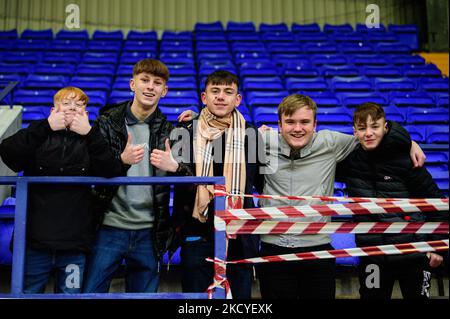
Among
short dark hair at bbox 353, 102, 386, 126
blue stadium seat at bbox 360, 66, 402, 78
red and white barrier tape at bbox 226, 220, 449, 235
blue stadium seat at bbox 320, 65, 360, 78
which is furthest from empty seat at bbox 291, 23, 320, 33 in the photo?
red and white barrier tape at bbox 226, 220, 449, 235

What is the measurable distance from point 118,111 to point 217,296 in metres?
1.14

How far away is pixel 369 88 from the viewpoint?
21.9 ft

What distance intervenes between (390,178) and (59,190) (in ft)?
5.76

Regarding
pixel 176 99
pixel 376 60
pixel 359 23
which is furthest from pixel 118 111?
pixel 359 23

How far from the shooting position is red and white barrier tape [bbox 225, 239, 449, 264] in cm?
227

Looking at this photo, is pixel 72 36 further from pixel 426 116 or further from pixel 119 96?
pixel 426 116

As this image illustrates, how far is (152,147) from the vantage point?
2516 mm

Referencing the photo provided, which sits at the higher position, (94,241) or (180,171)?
(180,171)

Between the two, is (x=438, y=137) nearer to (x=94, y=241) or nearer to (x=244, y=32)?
(x=94, y=241)

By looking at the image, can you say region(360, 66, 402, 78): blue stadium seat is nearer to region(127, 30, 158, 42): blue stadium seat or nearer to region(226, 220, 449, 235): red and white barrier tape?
region(127, 30, 158, 42): blue stadium seat

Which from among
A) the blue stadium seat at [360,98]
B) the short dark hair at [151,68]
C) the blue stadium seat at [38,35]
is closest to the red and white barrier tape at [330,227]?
the short dark hair at [151,68]

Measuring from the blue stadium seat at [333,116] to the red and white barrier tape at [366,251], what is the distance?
3.09 meters

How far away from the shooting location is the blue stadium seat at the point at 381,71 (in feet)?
24.6

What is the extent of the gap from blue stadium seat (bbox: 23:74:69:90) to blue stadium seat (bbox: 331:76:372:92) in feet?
12.8
